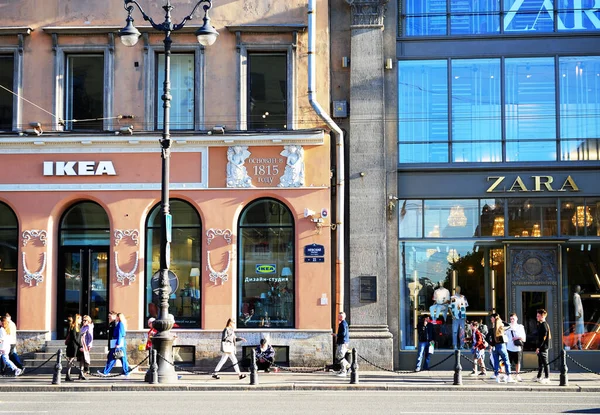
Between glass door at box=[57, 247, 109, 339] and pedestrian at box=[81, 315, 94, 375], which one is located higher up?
glass door at box=[57, 247, 109, 339]

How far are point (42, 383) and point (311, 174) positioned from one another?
30.2ft

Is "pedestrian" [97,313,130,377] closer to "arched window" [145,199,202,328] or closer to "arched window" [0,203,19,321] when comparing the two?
"arched window" [145,199,202,328]

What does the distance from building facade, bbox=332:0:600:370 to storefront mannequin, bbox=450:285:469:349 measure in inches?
2.5

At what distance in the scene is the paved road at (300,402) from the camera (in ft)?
53.9

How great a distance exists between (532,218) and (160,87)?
1136cm

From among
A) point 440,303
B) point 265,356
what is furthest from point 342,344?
point 440,303

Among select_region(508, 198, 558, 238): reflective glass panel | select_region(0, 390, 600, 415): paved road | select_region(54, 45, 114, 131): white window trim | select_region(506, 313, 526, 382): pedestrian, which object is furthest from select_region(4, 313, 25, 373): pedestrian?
select_region(508, 198, 558, 238): reflective glass panel

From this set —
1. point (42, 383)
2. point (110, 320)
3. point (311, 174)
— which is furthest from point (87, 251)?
point (311, 174)

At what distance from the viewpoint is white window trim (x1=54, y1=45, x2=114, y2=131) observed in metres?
25.5

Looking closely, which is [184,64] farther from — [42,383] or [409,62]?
[42,383]

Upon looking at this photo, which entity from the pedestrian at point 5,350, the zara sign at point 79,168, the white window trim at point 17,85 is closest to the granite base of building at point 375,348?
the zara sign at point 79,168

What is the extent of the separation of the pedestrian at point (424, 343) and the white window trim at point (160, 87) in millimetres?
8435

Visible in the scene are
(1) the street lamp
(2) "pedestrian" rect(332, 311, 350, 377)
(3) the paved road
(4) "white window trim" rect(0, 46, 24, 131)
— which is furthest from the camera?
(4) "white window trim" rect(0, 46, 24, 131)

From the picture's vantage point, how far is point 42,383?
21500mm
